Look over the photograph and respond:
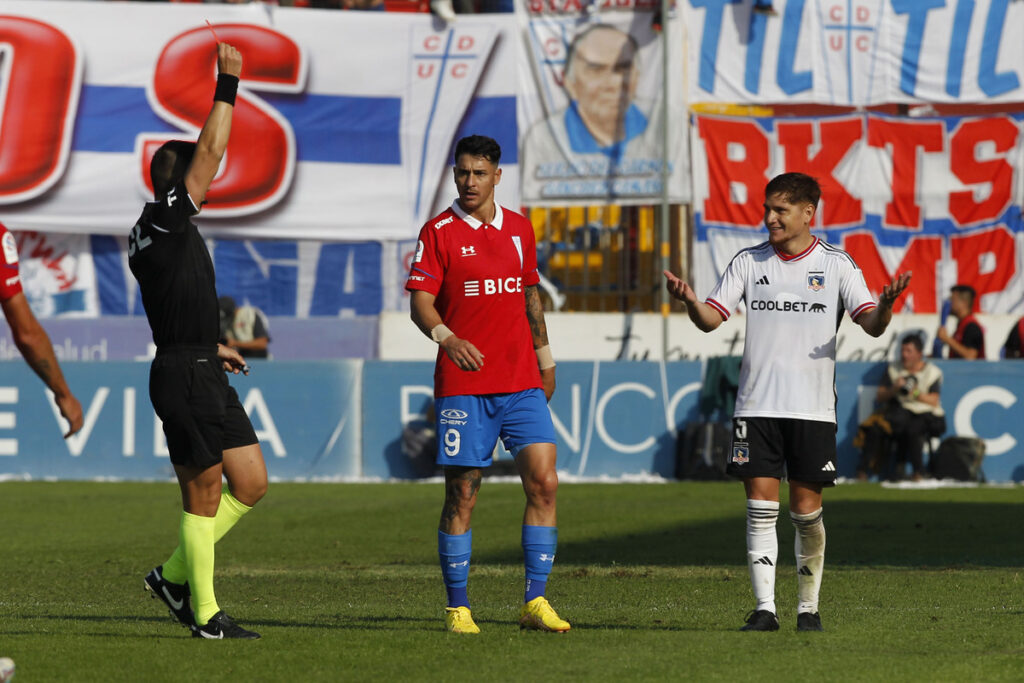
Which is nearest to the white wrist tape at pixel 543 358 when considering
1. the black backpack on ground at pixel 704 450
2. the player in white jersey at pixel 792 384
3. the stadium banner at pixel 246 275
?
the player in white jersey at pixel 792 384

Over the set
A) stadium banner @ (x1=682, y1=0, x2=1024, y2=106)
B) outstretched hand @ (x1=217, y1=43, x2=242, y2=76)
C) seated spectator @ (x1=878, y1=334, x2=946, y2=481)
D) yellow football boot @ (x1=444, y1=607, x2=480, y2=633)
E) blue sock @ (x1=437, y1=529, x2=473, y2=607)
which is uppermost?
stadium banner @ (x1=682, y1=0, x2=1024, y2=106)

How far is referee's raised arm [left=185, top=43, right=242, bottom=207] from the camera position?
253 inches

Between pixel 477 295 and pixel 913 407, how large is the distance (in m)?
11.8

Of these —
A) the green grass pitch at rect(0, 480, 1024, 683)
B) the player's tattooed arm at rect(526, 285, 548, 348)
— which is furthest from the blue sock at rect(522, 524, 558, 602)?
the player's tattooed arm at rect(526, 285, 548, 348)

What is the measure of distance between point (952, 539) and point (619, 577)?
146 inches

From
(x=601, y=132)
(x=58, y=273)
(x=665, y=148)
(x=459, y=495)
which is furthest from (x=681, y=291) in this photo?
(x=58, y=273)

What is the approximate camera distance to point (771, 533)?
23.2 feet

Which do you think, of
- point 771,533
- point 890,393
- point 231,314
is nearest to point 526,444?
point 771,533

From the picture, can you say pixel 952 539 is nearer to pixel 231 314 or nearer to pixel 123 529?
pixel 123 529

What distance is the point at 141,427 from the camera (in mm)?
19406

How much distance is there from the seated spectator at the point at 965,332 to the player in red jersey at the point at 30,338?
1439 centimetres

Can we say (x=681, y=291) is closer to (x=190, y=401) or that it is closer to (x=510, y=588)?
(x=190, y=401)

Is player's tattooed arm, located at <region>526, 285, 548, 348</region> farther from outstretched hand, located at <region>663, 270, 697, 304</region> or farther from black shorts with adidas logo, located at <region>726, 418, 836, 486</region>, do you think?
black shorts with adidas logo, located at <region>726, 418, 836, 486</region>

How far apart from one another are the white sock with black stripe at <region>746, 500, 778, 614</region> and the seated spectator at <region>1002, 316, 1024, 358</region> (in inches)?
514
